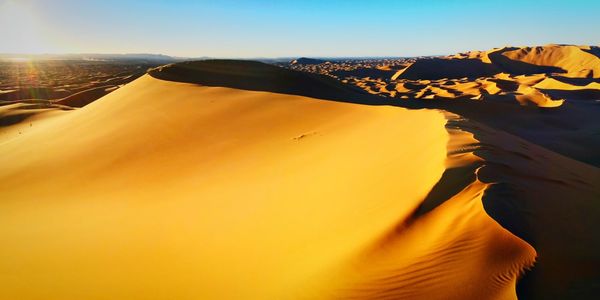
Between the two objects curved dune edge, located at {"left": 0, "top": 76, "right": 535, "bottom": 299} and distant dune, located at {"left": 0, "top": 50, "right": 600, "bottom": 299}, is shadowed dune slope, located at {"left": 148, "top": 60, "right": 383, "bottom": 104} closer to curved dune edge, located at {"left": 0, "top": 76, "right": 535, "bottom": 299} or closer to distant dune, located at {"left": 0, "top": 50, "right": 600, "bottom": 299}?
curved dune edge, located at {"left": 0, "top": 76, "right": 535, "bottom": 299}

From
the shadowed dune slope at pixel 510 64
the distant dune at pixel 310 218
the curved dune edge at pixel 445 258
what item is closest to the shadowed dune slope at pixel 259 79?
the distant dune at pixel 310 218

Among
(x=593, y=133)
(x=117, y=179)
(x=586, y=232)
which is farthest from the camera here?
(x=593, y=133)

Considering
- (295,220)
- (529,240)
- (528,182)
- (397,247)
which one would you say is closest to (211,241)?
(295,220)

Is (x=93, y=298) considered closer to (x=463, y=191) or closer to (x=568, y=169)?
(x=463, y=191)

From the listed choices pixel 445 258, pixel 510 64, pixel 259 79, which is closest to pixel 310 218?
pixel 445 258

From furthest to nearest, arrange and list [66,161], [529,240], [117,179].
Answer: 1. [66,161]
2. [117,179]
3. [529,240]

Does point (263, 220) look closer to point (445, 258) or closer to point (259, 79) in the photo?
point (445, 258)

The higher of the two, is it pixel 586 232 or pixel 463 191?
pixel 463 191
